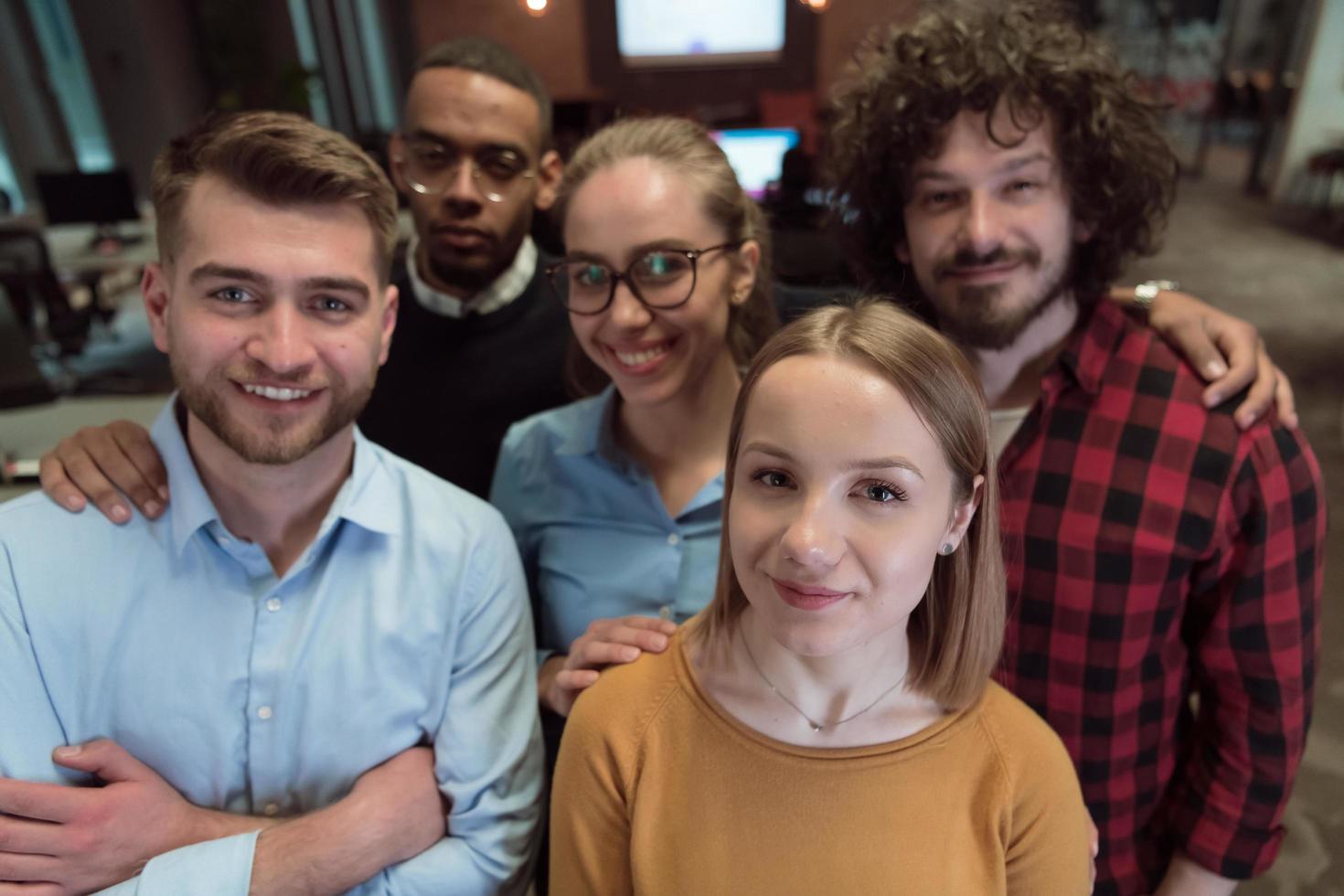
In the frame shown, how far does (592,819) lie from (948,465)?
25.8 inches

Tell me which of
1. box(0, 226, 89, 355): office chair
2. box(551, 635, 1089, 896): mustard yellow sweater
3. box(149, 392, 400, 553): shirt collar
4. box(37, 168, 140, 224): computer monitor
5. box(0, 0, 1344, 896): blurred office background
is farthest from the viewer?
box(37, 168, 140, 224): computer monitor

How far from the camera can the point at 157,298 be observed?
1.32m

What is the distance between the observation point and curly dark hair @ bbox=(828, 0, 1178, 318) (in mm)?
1495

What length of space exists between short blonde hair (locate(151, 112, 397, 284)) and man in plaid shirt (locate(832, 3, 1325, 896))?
3.09ft

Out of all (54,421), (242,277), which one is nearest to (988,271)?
(242,277)

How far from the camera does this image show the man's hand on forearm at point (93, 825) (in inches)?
44.4

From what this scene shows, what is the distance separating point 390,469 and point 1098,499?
1168mm

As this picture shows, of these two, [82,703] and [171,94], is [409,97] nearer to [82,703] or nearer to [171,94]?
[82,703]

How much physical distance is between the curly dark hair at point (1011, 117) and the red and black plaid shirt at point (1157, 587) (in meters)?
0.25

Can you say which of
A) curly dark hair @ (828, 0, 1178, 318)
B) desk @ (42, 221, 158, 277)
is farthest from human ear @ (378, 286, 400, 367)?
desk @ (42, 221, 158, 277)

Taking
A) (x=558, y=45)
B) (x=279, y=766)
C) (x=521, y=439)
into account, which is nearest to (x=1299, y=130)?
(x=558, y=45)

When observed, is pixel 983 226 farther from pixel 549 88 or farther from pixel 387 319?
pixel 549 88

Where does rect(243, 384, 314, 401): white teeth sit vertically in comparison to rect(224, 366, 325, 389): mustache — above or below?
below

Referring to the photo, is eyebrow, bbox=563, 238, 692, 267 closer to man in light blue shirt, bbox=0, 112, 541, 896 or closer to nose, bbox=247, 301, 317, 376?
man in light blue shirt, bbox=0, 112, 541, 896
